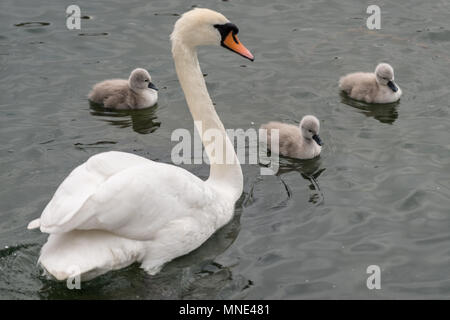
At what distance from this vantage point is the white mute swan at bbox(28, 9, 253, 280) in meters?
6.25

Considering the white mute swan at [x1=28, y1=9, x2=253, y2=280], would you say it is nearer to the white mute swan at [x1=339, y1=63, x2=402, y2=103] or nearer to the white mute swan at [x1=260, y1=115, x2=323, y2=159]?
the white mute swan at [x1=260, y1=115, x2=323, y2=159]

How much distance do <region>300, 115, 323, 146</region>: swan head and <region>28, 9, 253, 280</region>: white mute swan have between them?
1.72 meters

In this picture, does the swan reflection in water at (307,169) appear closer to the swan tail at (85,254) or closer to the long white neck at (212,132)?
the long white neck at (212,132)

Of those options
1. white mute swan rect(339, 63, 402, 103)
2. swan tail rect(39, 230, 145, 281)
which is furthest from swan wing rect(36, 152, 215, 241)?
white mute swan rect(339, 63, 402, 103)

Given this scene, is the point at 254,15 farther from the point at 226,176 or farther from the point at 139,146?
the point at 226,176

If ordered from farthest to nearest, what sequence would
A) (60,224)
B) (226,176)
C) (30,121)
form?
1. (30,121)
2. (226,176)
3. (60,224)

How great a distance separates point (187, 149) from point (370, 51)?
369 cm

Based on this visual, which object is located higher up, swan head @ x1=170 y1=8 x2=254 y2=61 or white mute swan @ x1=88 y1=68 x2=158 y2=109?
swan head @ x1=170 y1=8 x2=254 y2=61

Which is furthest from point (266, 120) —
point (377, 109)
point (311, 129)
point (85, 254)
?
point (85, 254)

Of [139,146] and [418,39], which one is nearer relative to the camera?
[139,146]

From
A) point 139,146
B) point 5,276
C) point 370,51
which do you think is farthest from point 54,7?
point 5,276

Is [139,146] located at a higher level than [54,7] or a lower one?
lower

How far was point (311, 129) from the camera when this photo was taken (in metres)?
9.16

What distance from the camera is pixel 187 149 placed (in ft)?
30.7
